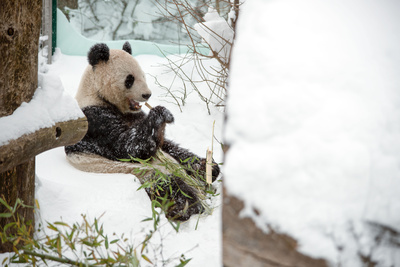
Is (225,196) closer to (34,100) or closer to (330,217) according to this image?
(330,217)

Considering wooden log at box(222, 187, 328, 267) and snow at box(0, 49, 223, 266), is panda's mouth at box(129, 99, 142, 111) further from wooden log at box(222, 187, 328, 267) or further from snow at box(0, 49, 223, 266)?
wooden log at box(222, 187, 328, 267)

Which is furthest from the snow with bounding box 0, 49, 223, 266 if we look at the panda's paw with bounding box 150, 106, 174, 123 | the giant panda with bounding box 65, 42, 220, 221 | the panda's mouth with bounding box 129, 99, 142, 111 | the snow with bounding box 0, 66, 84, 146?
the panda's mouth with bounding box 129, 99, 142, 111

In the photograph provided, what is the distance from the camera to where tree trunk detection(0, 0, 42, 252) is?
4.56 ft

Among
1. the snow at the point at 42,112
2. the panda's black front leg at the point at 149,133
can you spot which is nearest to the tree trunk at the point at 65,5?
the panda's black front leg at the point at 149,133

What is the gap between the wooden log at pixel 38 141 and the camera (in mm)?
1259

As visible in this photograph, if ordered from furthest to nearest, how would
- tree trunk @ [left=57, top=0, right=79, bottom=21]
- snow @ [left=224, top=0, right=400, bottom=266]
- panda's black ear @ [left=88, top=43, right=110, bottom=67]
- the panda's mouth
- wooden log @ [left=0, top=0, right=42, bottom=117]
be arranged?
tree trunk @ [left=57, top=0, right=79, bottom=21], the panda's mouth, panda's black ear @ [left=88, top=43, right=110, bottom=67], wooden log @ [left=0, top=0, right=42, bottom=117], snow @ [left=224, top=0, right=400, bottom=266]

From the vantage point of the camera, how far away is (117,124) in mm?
2504

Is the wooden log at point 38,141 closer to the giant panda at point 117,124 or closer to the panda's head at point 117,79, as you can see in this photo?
the giant panda at point 117,124

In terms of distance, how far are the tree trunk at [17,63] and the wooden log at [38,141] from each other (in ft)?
0.59

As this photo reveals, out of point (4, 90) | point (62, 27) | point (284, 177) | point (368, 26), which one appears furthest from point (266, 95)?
point (62, 27)

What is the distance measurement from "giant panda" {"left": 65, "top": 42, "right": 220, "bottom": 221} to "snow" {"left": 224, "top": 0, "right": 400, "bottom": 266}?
1631 millimetres

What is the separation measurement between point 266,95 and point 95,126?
1992 mm

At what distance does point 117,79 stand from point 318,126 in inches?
83.7

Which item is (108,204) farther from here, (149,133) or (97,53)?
(97,53)
